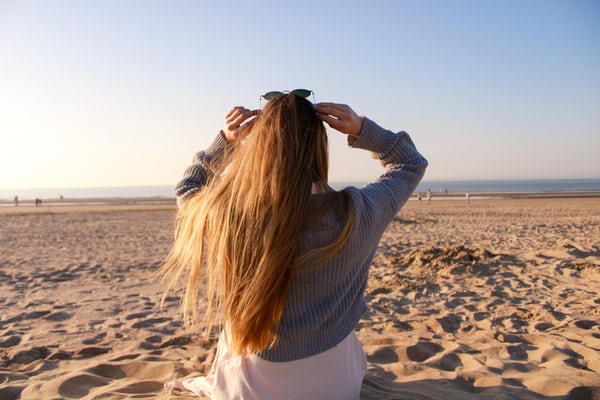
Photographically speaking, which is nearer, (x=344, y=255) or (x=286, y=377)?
(x=344, y=255)

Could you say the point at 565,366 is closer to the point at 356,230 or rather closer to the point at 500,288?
the point at 356,230

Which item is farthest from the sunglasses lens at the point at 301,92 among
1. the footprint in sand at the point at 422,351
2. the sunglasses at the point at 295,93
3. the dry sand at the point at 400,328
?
the footprint in sand at the point at 422,351

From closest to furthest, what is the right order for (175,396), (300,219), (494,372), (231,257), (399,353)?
1. (300,219)
2. (231,257)
3. (175,396)
4. (494,372)
5. (399,353)

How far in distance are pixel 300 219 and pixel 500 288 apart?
16.0 feet

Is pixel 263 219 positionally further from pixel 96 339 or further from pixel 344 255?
pixel 96 339

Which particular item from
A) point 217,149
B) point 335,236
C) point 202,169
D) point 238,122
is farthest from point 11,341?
point 335,236

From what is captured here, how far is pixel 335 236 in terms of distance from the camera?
174 centimetres

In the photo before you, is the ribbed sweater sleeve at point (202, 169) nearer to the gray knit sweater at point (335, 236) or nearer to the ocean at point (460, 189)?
the gray knit sweater at point (335, 236)

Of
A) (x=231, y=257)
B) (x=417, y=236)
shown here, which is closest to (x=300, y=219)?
(x=231, y=257)

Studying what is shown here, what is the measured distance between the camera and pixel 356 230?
5.77 ft

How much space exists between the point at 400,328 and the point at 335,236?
2.93 m

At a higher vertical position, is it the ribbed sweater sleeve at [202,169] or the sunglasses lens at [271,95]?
the sunglasses lens at [271,95]

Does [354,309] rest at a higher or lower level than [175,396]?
higher

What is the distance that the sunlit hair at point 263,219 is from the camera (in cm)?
171
